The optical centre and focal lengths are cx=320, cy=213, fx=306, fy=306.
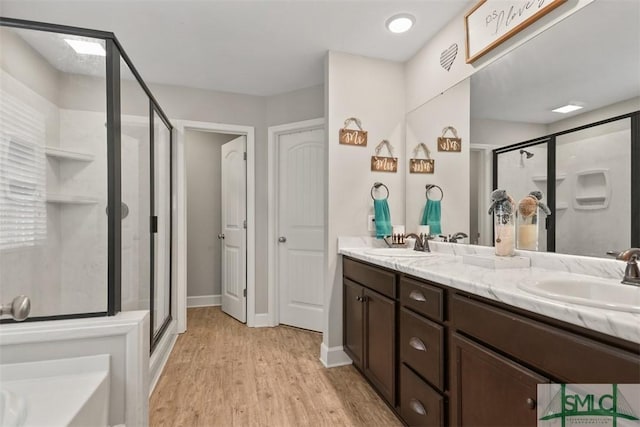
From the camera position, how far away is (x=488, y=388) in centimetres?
103

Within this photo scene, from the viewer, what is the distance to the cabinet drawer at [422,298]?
1.29 meters

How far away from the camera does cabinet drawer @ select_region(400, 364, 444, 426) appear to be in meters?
1.30

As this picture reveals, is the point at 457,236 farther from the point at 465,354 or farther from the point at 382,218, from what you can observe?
the point at 465,354

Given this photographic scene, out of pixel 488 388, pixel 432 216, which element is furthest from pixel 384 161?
pixel 488 388

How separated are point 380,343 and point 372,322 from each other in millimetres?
135

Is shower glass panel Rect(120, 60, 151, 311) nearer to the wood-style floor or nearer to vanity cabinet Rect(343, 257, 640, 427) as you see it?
the wood-style floor

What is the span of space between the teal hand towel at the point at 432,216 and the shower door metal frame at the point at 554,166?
1.92 ft

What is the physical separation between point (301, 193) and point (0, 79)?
2.24 m

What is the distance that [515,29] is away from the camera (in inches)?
61.5

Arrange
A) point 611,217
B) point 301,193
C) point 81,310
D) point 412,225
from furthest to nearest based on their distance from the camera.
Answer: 1. point 301,193
2. point 412,225
3. point 81,310
4. point 611,217

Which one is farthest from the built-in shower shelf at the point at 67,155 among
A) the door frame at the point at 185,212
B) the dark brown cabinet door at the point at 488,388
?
the dark brown cabinet door at the point at 488,388

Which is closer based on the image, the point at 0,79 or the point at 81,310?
the point at 81,310

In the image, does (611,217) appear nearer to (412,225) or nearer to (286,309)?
(412,225)

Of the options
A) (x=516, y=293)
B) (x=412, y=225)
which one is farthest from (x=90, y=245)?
(x=412, y=225)
